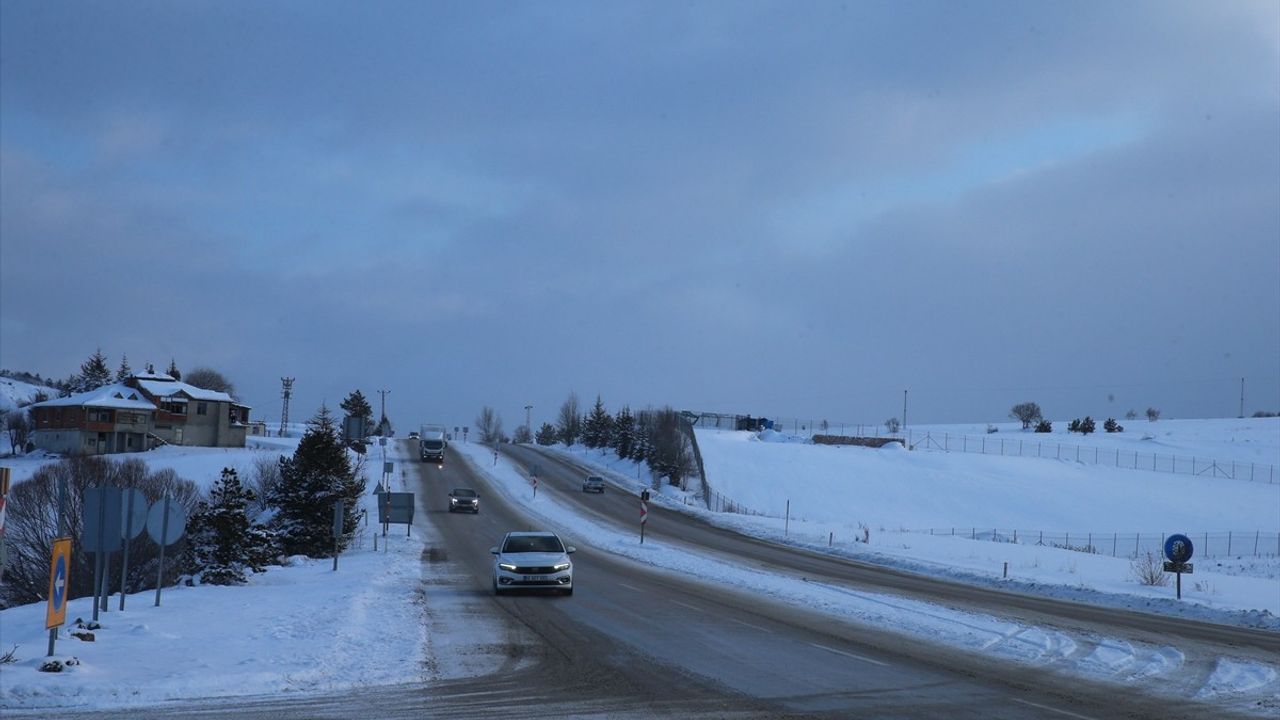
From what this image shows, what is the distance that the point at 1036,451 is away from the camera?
110 m

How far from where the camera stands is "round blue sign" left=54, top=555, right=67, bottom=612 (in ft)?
37.2

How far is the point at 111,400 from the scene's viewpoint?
9675 cm

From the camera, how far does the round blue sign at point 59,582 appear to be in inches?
447

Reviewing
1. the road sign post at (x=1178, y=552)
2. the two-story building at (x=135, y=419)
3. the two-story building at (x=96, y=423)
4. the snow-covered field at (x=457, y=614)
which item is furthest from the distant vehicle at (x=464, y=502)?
the two-story building at (x=96, y=423)

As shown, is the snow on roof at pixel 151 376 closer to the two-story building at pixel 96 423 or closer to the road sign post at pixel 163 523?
the two-story building at pixel 96 423

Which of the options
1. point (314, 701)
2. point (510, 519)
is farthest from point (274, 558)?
point (510, 519)

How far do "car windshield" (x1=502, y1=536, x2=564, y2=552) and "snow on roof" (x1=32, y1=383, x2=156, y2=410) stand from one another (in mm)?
85471

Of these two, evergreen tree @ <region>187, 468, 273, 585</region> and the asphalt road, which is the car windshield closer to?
the asphalt road

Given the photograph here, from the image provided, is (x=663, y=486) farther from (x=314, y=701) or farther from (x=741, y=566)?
(x=314, y=701)

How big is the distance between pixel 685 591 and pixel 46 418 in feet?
311

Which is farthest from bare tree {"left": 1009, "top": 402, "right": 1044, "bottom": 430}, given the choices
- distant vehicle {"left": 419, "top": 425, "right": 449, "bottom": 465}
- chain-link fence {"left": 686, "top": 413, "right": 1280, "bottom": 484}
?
distant vehicle {"left": 419, "top": 425, "right": 449, "bottom": 465}

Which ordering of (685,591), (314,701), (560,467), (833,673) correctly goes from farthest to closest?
1. (560,467)
2. (685,591)
3. (833,673)
4. (314,701)

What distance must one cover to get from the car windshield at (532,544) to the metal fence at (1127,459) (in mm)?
82492

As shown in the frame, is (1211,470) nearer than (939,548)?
No
